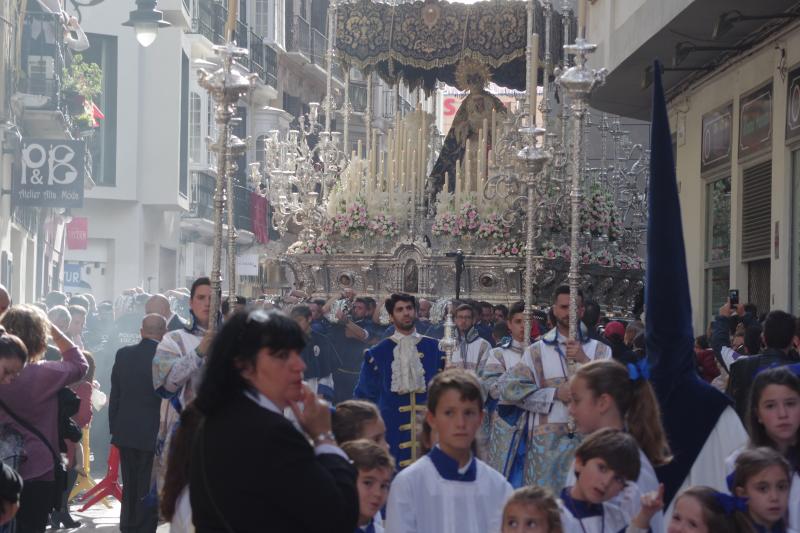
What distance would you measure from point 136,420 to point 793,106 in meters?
6.51

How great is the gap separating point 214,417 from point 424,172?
16887 millimetres

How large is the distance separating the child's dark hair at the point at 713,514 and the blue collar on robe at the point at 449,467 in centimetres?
97

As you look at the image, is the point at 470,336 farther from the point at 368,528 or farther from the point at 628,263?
the point at 628,263

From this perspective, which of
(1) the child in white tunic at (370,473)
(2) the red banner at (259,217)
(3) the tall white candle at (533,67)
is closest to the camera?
(1) the child in white tunic at (370,473)

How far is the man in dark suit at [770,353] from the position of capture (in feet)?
26.5

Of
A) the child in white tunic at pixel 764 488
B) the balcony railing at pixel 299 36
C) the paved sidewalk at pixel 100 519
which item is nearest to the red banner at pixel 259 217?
the balcony railing at pixel 299 36

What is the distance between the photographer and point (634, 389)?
5664 millimetres

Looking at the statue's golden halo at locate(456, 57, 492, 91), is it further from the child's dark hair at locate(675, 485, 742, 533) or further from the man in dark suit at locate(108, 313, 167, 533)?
the child's dark hair at locate(675, 485, 742, 533)

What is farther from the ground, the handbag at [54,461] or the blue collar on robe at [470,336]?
the blue collar on robe at [470,336]

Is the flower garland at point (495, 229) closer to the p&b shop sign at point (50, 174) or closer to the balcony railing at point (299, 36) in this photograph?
the p&b shop sign at point (50, 174)

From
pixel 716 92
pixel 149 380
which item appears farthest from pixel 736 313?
pixel 716 92

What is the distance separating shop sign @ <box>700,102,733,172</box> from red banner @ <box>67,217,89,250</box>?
16521 mm

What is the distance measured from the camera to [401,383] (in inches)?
399

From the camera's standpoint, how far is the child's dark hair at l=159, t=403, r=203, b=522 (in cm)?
453
